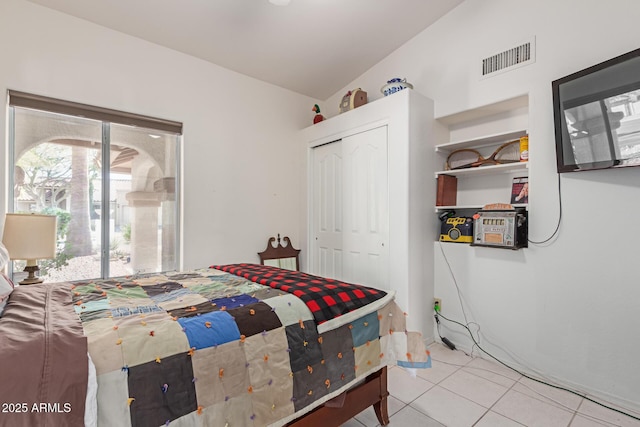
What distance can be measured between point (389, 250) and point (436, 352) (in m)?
0.96

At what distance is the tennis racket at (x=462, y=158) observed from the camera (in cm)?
282

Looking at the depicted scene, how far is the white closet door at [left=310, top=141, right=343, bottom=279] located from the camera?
335 cm

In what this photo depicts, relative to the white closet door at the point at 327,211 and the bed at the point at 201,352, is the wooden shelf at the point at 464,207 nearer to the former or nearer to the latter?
the white closet door at the point at 327,211

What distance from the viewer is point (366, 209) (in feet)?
9.91

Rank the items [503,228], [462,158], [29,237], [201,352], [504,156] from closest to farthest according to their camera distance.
Answer: 1. [201,352]
2. [29,237]
3. [503,228]
4. [504,156]
5. [462,158]

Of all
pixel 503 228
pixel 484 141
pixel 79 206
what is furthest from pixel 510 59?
pixel 79 206

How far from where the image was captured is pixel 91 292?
1521 mm

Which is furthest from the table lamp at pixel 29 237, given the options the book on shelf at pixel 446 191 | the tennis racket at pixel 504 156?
the tennis racket at pixel 504 156

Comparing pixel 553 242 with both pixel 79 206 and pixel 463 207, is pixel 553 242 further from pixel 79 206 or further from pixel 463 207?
pixel 79 206

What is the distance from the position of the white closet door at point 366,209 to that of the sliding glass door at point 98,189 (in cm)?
168

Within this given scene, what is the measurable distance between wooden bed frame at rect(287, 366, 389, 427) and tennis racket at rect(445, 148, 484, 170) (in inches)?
78.8

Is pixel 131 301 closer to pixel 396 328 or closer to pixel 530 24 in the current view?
pixel 396 328

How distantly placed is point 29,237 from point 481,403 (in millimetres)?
3064

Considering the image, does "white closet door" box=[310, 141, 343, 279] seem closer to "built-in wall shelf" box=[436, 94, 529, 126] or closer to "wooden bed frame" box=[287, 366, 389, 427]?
"built-in wall shelf" box=[436, 94, 529, 126]
